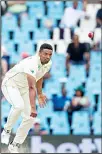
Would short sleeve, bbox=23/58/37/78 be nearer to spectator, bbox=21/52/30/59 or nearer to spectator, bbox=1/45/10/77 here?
spectator, bbox=21/52/30/59

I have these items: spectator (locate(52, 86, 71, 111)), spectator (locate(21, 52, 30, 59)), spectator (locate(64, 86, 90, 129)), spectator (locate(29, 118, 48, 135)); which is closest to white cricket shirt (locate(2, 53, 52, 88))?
spectator (locate(21, 52, 30, 59))

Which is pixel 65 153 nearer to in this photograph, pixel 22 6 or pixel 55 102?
pixel 55 102

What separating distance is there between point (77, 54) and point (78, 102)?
1333 millimetres

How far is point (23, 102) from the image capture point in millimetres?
10852

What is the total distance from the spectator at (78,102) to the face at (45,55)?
696 cm

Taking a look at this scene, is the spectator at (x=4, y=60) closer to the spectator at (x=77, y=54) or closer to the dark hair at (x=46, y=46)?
the spectator at (x=77, y=54)

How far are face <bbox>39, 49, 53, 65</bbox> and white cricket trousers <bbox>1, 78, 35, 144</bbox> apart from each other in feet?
2.48

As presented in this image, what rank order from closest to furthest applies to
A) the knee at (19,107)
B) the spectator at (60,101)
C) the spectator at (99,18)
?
1. the knee at (19,107)
2. the spectator at (60,101)
3. the spectator at (99,18)

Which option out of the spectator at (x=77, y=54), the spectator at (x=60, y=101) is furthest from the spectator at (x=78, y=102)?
the spectator at (x=77, y=54)

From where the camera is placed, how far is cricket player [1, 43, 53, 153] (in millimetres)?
10308

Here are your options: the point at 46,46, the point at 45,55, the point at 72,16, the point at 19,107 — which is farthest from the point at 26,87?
the point at 72,16

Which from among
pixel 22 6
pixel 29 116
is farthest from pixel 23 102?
pixel 22 6

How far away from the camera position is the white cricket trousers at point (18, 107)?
1069 centimetres

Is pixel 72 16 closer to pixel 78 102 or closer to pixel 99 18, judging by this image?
pixel 99 18
